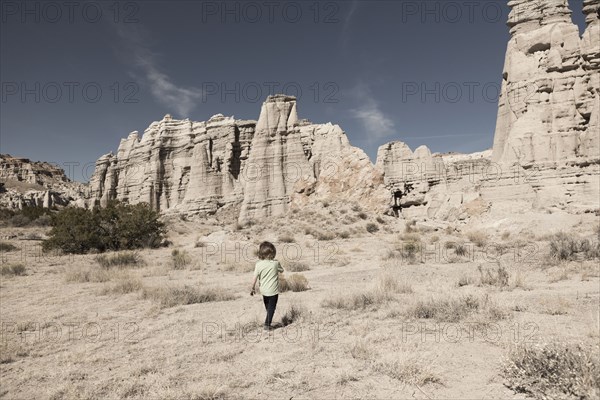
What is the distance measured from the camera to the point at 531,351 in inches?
145

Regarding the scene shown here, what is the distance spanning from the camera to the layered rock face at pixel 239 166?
3281 cm

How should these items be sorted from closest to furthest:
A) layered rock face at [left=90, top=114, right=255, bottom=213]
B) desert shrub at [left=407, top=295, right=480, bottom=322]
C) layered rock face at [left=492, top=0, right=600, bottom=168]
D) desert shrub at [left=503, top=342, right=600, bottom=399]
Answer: desert shrub at [left=503, top=342, right=600, bottom=399], desert shrub at [left=407, top=295, right=480, bottom=322], layered rock face at [left=492, top=0, right=600, bottom=168], layered rock face at [left=90, top=114, right=255, bottom=213]

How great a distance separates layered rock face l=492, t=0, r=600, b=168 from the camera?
24.9m

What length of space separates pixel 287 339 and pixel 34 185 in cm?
11505

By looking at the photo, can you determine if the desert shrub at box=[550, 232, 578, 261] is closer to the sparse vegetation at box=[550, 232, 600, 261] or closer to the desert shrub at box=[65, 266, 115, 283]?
the sparse vegetation at box=[550, 232, 600, 261]

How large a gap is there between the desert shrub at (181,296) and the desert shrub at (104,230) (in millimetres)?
13337

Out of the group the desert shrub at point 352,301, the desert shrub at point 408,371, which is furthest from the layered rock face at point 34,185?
the desert shrub at point 408,371

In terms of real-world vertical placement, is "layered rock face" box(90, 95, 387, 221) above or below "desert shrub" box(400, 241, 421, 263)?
above

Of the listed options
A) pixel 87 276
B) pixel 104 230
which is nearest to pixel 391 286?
pixel 87 276

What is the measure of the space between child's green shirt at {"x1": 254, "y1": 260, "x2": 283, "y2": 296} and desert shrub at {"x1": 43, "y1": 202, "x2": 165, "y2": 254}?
55.9 ft

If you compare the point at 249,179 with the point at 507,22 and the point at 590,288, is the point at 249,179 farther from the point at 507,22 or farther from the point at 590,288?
the point at 590,288

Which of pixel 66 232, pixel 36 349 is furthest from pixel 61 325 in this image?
pixel 66 232

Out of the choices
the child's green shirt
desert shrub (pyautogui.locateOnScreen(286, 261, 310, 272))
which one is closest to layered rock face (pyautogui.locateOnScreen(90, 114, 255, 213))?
desert shrub (pyautogui.locateOnScreen(286, 261, 310, 272))

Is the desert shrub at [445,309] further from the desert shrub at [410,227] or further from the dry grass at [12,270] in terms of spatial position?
the desert shrub at [410,227]
